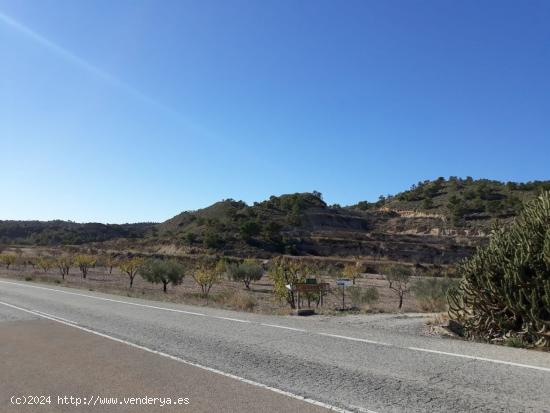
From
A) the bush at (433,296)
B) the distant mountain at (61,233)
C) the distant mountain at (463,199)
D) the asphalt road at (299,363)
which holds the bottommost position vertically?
the asphalt road at (299,363)

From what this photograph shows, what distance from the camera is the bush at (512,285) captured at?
9469mm

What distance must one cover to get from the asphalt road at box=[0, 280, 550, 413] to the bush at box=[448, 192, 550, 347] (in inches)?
35.9

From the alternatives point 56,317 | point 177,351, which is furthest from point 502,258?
point 56,317

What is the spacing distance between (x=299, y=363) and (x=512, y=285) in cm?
469

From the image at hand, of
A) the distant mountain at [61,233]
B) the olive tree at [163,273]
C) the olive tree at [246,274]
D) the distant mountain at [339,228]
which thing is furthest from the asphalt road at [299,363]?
the distant mountain at [61,233]

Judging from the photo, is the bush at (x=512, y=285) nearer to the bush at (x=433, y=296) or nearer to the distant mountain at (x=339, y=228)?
the bush at (x=433, y=296)

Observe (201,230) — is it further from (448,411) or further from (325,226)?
(448,411)

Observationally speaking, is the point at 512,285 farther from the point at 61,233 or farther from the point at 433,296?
the point at 61,233

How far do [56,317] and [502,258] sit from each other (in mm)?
11671

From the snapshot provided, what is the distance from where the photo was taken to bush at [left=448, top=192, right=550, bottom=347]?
31.1ft

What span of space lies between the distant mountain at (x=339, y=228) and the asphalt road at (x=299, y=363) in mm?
59243

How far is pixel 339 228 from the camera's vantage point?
99.5 m

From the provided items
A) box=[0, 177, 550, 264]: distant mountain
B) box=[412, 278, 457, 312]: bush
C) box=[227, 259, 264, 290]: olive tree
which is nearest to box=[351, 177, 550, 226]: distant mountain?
box=[0, 177, 550, 264]: distant mountain

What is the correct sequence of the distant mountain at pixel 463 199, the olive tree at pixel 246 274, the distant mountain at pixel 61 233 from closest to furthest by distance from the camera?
the olive tree at pixel 246 274 < the distant mountain at pixel 463 199 < the distant mountain at pixel 61 233
